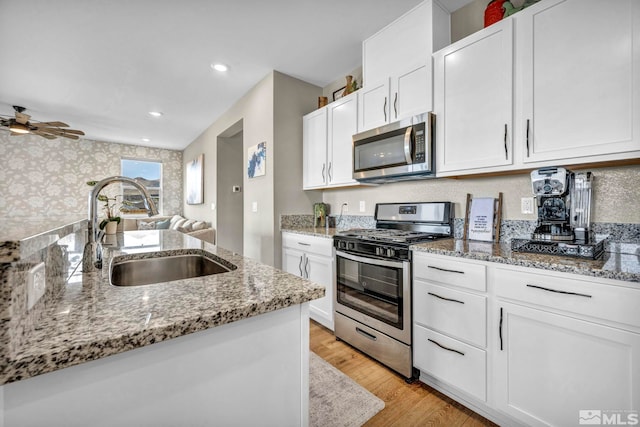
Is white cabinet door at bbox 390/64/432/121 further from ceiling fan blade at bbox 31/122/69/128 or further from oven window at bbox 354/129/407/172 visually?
ceiling fan blade at bbox 31/122/69/128

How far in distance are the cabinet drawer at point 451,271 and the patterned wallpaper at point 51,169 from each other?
583 cm

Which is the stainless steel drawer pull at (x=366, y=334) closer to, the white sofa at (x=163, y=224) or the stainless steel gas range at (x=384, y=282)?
the stainless steel gas range at (x=384, y=282)

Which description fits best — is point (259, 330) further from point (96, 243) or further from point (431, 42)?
point (431, 42)

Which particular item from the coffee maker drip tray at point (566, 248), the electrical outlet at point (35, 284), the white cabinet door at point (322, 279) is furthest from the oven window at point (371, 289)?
the electrical outlet at point (35, 284)

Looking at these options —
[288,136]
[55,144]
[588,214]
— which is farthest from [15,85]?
[588,214]

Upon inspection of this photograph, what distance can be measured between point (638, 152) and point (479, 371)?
125cm

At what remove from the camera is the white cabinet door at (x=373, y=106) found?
2252 mm

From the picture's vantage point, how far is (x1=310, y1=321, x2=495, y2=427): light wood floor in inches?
58.2

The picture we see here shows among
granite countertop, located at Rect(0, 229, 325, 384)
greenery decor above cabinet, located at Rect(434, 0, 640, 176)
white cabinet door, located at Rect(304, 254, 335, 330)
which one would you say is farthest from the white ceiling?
granite countertop, located at Rect(0, 229, 325, 384)

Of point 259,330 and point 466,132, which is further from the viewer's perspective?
point 466,132

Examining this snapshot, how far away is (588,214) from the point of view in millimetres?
1442

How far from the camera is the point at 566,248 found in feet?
4.26

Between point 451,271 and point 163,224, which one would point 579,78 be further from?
point 163,224

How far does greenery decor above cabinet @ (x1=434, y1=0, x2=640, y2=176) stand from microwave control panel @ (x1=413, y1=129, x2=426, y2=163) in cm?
12
